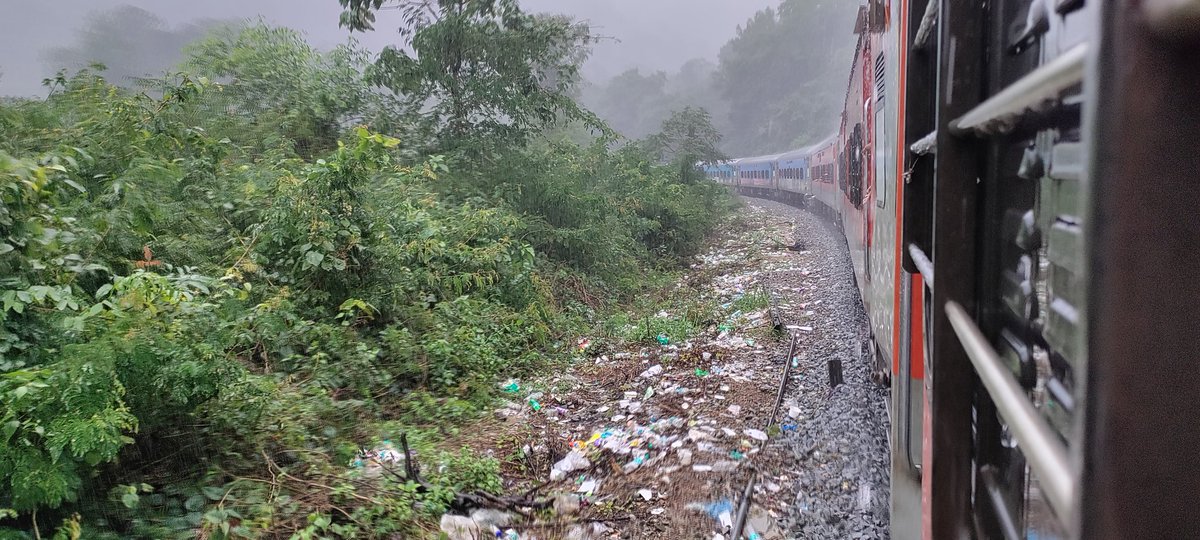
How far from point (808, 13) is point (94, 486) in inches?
2480

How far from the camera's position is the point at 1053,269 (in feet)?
3.30

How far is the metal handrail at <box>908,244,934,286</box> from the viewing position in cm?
140

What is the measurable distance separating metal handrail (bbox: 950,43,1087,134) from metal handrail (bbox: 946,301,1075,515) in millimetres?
333

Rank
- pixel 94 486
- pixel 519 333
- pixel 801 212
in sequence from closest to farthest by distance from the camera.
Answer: pixel 94 486
pixel 519 333
pixel 801 212

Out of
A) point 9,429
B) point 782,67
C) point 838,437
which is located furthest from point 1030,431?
point 782,67

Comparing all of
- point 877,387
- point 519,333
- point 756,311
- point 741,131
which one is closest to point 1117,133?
point 877,387

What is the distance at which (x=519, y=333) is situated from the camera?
21.4ft

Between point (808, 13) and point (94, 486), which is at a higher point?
point (808, 13)

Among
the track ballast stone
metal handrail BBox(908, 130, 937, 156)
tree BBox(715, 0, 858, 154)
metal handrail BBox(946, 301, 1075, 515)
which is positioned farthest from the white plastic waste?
tree BBox(715, 0, 858, 154)

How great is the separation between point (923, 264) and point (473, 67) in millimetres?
9791

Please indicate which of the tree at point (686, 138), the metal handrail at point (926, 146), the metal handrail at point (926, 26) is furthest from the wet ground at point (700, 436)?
the tree at point (686, 138)

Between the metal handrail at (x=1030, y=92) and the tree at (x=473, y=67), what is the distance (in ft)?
31.0

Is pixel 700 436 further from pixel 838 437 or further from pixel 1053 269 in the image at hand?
pixel 1053 269

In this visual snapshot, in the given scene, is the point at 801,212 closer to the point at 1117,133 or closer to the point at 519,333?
the point at 519,333
